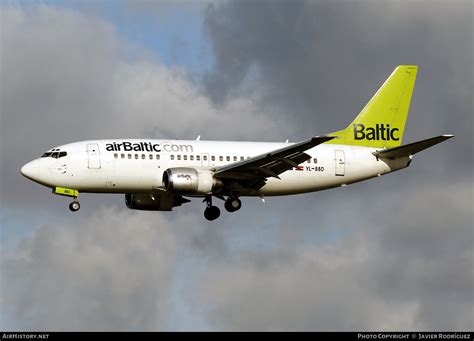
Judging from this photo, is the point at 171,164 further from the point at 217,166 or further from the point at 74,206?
the point at 74,206

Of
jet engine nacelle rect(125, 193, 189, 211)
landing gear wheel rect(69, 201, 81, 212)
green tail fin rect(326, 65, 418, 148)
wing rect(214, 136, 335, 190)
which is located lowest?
landing gear wheel rect(69, 201, 81, 212)

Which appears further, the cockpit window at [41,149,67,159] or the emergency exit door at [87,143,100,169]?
the cockpit window at [41,149,67,159]

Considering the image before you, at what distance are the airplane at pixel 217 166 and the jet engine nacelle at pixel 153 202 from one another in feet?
0.22

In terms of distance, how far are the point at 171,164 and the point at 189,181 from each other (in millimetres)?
2326

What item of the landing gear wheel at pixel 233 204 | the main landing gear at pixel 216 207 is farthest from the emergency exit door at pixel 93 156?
the landing gear wheel at pixel 233 204

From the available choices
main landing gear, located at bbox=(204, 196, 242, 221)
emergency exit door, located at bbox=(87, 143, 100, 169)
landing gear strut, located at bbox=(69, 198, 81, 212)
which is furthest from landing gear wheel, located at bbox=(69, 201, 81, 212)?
main landing gear, located at bbox=(204, 196, 242, 221)

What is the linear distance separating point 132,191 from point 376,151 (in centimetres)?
1737

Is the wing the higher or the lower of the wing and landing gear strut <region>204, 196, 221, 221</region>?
the higher

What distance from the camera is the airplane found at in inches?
2854

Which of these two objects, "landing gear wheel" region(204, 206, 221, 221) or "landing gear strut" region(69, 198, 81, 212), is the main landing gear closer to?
A: "landing gear wheel" region(204, 206, 221, 221)

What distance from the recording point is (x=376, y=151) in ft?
262

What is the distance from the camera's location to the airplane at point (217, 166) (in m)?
72.5

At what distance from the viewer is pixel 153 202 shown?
78375mm
